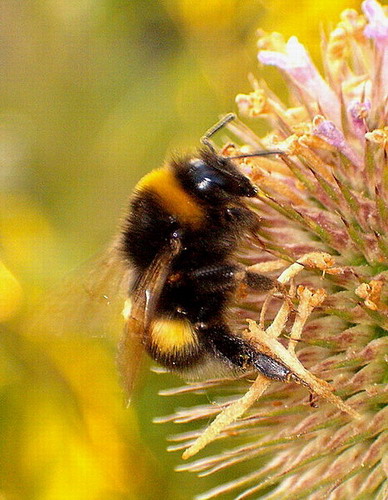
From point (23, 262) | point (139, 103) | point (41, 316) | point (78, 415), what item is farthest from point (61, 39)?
point (41, 316)

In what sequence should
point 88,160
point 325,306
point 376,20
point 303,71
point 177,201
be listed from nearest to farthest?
point 177,201, point 325,306, point 376,20, point 303,71, point 88,160

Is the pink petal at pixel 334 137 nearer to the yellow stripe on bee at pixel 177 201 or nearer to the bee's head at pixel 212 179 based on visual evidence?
the bee's head at pixel 212 179

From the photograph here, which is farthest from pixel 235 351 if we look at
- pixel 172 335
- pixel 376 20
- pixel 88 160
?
pixel 88 160

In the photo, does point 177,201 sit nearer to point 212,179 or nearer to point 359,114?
point 212,179

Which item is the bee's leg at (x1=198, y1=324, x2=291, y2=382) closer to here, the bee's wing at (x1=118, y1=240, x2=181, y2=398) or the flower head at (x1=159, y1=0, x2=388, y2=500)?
the flower head at (x1=159, y1=0, x2=388, y2=500)

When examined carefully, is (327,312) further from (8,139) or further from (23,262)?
(8,139)

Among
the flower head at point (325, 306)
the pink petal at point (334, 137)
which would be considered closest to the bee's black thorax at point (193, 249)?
the flower head at point (325, 306)
